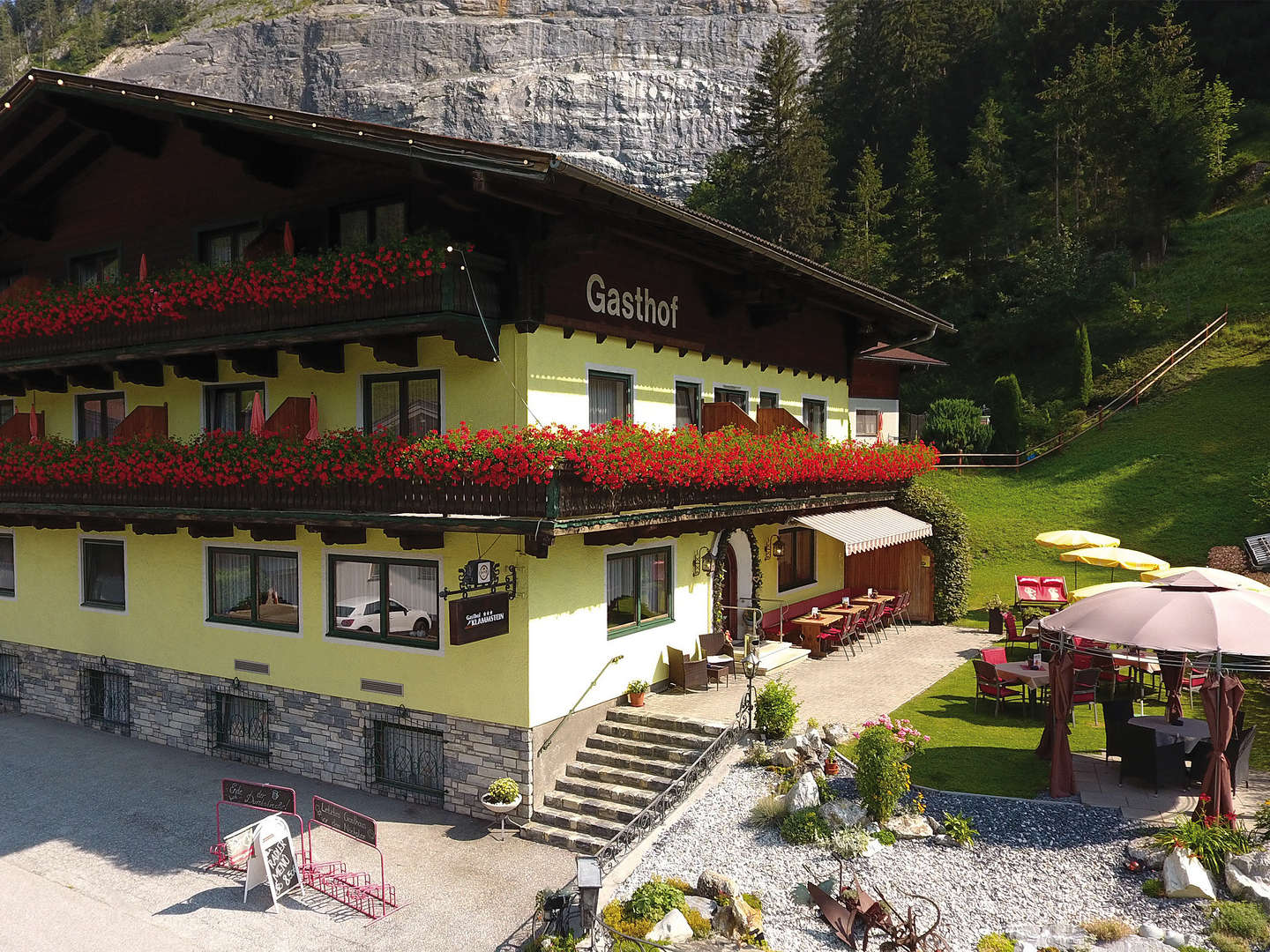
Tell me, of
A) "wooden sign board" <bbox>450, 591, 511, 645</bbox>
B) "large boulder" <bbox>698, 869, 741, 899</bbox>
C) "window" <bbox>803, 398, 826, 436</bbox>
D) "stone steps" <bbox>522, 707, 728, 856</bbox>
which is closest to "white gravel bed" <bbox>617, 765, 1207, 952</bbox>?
"large boulder" <bbox>698, 869, 741, 899</bbox>

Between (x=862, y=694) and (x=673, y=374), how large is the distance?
7.14 metres

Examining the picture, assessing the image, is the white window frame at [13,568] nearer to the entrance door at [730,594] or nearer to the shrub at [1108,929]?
the entrance door at [730,594]

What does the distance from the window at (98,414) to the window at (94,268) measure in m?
2.40

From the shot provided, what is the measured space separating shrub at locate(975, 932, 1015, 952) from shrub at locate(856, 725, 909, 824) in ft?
7.40

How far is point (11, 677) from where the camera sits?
72.0 ft

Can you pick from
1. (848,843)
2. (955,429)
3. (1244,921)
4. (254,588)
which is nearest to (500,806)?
(848,843)

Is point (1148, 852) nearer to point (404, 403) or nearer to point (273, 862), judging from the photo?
point (273, 862)

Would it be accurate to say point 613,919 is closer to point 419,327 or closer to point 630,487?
point 630,487

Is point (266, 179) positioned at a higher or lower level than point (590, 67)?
lower

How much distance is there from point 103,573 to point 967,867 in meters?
18.2

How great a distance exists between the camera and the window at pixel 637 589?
637 inches

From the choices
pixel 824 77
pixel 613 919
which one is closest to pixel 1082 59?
pixel 824 77

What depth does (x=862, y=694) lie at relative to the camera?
17.8 meters

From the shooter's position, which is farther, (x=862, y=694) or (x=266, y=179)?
(x=862, y=694)
